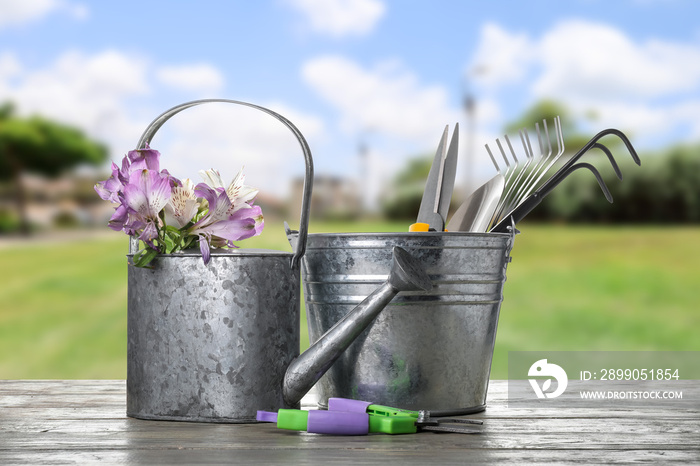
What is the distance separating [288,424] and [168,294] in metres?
0.26

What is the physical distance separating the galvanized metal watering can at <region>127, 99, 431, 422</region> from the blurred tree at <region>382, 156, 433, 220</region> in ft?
19.6

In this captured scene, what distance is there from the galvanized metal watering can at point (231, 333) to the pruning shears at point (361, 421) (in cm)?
5

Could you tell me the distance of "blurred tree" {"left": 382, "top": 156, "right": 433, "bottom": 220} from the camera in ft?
23.6

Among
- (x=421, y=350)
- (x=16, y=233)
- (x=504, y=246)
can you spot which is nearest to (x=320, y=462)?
(x=421, y=350)

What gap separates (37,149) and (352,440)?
35.4ft

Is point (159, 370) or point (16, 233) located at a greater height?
point (16, 233)

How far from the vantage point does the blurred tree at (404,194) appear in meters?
7.21

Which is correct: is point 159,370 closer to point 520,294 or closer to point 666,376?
point 666,376

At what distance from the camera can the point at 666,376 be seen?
1.55m

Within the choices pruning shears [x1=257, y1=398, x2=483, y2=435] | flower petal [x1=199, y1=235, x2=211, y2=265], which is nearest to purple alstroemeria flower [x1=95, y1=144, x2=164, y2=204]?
flower petal [x1=199, y1=235, x2=211, y2=265]

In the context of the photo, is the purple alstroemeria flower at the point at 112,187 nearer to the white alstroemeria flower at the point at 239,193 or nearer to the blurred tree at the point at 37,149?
the white alstroemeria flower at the point at 239,193

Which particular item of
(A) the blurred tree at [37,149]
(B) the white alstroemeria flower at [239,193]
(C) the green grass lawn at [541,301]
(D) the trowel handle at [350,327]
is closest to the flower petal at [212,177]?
(B) the white alstroemeria flower at [239,193]

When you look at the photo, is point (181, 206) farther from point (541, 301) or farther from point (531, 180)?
point (541, 301)

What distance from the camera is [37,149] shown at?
10672mm
